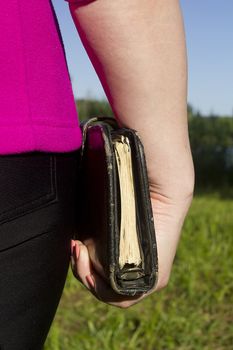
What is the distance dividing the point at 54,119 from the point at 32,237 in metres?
0.17

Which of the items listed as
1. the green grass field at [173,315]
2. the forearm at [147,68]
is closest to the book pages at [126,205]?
the forearm at [147,68]

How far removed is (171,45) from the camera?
41.8 inches

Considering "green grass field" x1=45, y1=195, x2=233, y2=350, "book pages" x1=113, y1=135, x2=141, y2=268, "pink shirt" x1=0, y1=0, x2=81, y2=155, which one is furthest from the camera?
"green grass field" x1=45, y1=195, x2=233, y2=350

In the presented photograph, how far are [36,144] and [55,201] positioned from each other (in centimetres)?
10

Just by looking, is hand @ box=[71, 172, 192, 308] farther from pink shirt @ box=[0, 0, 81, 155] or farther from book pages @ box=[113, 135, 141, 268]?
pink shirt @ box=[0, 0, 81, 155]

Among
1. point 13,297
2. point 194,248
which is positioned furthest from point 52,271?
point 194,248

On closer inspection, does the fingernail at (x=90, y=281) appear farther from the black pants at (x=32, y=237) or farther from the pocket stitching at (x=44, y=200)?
the pocket stitching at (x=44, y=200)

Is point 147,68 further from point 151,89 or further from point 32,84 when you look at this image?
point 32,84

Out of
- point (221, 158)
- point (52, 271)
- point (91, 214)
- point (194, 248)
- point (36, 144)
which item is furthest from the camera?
point (221, 158)

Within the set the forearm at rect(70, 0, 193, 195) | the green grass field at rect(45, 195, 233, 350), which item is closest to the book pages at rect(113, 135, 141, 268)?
the forearm at rect(70, 0, 193, 195)

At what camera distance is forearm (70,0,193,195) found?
1035 mm

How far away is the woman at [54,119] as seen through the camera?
3.24 ft

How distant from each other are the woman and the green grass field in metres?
2.18

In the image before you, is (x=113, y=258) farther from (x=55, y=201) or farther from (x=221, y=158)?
(x=221, y=158)
